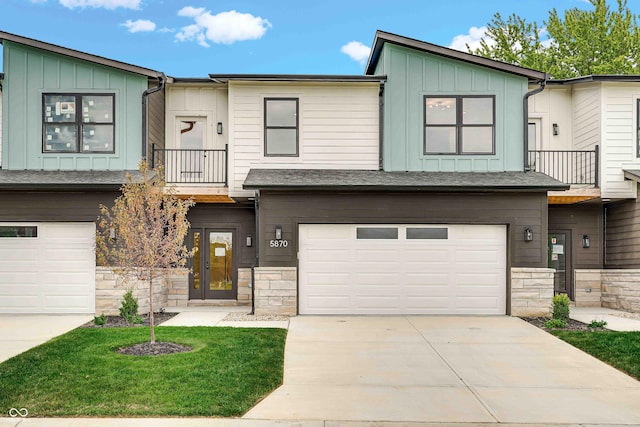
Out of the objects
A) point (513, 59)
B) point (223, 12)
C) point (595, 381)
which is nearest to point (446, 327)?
point (595, 381)

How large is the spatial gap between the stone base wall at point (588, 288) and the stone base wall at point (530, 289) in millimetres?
2853

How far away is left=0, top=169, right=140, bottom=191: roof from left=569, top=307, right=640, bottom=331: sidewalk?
33.6 feet

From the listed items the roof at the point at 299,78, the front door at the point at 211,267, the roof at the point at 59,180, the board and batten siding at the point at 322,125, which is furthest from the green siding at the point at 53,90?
the front door at the point at 211,267

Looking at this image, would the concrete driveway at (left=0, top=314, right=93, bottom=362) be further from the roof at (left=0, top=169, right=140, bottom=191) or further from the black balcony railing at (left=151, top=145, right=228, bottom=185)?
the black balcony railing at (left=151, top=145, right=228, bottom=185)

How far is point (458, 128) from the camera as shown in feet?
43.1

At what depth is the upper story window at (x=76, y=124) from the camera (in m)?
13.0

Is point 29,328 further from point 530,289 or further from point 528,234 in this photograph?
point 528,234

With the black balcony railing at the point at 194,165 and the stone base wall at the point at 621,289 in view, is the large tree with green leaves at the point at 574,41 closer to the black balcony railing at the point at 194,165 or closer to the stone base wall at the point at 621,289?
the stone base wall at the point at 621,289

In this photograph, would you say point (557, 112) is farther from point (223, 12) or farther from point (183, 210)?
point (223, 12)

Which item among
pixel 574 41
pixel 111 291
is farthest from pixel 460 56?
pixel 574 41

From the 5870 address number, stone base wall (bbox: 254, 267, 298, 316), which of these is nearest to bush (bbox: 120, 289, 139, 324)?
stone base wall (bbox: 254, 267, 298, 316)

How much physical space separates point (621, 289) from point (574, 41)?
16022 millimetres

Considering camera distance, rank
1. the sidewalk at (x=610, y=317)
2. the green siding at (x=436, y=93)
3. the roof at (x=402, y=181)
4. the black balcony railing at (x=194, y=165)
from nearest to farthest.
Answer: the sidewalk at (x=610, y=317)
the roof at (x=402, y=181)
the green siding at (x=436, y=93)
the black balcony railing at (x=194, y=165)

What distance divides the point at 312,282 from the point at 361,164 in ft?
10.3
